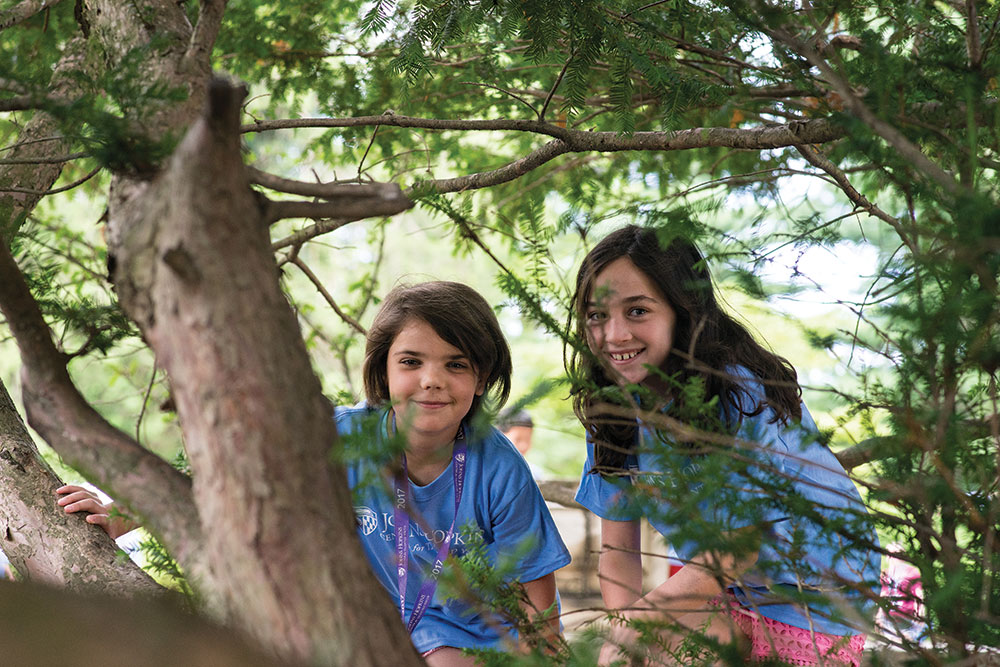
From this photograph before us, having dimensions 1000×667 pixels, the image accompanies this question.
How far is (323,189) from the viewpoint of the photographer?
1.23m

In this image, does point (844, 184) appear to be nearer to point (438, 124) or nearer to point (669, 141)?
point (669, 141)

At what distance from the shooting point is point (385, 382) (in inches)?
120

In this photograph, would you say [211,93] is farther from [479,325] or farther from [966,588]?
[479,325]

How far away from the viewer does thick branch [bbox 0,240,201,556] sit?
127 centimetres

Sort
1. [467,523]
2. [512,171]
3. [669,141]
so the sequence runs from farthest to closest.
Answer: [467,523], [512,171], [669,141]

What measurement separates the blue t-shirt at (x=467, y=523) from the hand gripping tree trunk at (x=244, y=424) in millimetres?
1485

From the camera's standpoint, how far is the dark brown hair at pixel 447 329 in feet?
9.11

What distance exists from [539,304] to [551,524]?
1549 mm

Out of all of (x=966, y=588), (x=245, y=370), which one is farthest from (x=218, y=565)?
(x=966, y=588)

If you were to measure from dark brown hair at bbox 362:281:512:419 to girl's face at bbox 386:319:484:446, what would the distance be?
0.11ft

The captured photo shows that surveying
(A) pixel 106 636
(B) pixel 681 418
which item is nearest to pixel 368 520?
(B) pixel 681 418

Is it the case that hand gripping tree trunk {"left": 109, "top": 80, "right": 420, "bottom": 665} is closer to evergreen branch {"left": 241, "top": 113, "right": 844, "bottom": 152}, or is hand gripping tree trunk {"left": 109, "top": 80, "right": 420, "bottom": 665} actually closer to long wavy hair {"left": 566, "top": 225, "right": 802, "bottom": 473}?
evergreen branch {"left": 241, "top": 113, "right": 844, "bottom": 152}

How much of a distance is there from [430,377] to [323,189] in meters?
1.50

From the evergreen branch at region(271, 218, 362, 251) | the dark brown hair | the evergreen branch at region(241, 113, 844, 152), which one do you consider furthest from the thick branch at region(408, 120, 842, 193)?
the dark brown hair
